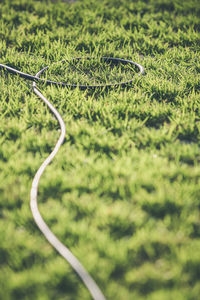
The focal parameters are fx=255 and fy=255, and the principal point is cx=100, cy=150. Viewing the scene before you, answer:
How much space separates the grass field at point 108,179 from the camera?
3.63 feet

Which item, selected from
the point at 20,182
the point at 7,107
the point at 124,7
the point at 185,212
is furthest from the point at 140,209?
the point at 124,7

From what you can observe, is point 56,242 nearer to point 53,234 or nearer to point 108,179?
point 53,234

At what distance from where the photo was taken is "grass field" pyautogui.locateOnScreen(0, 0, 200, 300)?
1.11 metres

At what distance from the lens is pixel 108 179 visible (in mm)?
1459

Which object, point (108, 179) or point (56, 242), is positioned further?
point (108, 179)

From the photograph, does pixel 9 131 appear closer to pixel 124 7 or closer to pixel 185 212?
pixel 185 212

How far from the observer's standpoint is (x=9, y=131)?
176 centimetres

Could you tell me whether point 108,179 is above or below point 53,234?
above

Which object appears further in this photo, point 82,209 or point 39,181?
point 39,181

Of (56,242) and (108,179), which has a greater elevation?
(108,179)

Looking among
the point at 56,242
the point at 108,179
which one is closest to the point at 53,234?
the point at 56,242

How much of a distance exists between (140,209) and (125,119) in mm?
733

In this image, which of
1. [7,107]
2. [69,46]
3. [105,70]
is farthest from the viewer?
[69,46]

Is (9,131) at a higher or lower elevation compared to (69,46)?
lower
